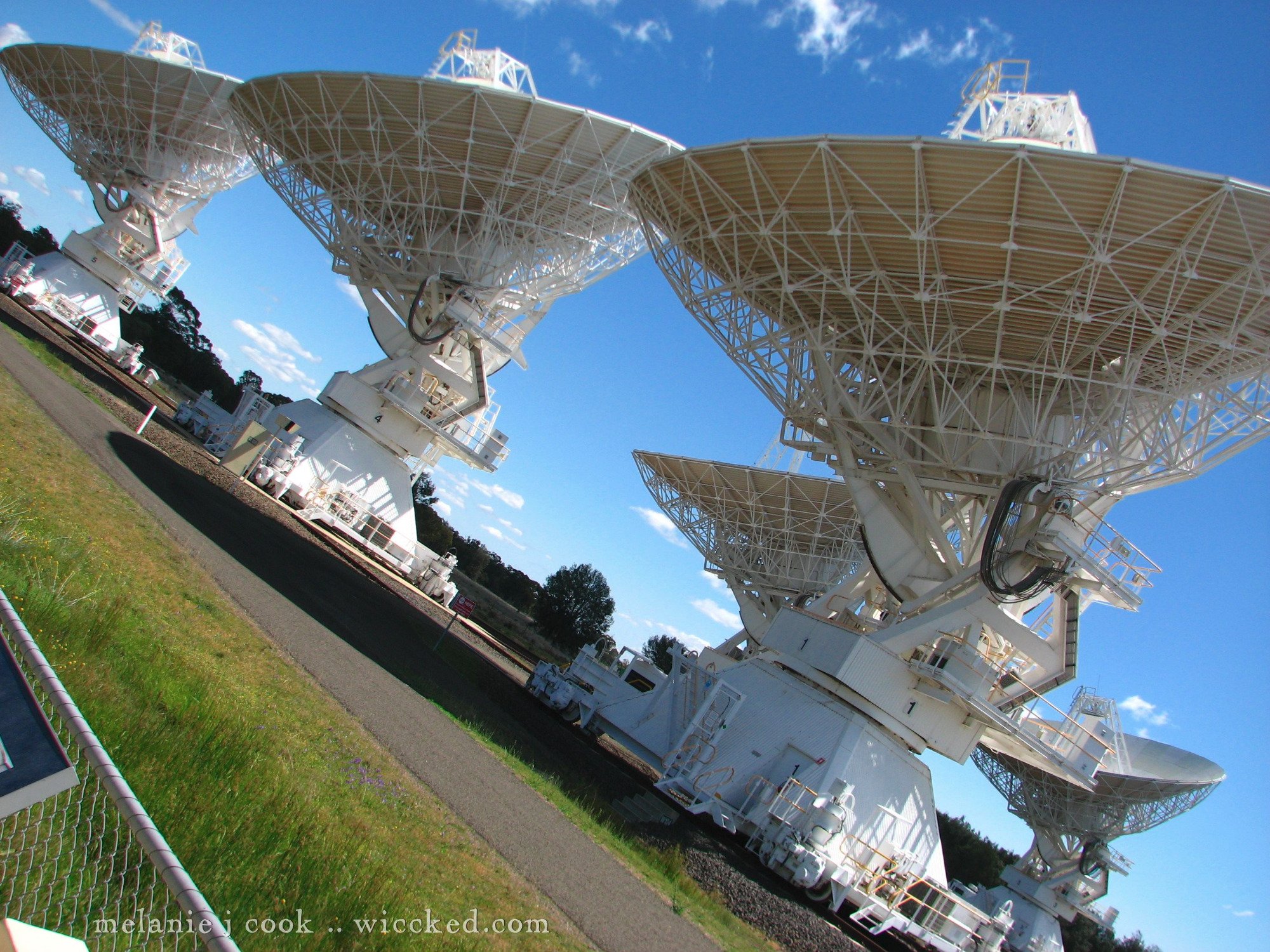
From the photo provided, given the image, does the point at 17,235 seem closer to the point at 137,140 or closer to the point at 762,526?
the point at 137,140

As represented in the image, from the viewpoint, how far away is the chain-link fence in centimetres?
292

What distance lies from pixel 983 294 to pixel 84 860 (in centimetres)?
1483

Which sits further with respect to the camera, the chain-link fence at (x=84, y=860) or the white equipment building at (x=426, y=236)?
the white equipment building at (x=426, y=236)

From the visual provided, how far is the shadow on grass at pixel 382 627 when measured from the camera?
14156mm

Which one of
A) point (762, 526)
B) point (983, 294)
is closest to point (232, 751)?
point (983, 294)

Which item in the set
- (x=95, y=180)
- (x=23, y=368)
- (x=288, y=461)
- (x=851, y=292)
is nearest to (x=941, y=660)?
(x=851, y=292)

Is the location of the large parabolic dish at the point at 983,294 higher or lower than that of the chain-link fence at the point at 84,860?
higher

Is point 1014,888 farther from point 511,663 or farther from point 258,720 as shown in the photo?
point 258,720

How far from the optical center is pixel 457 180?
2358 centimetres

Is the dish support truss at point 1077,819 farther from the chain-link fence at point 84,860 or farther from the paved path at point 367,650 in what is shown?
the chain-link fence at point 84,860

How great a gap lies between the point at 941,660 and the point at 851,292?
7.36 meters

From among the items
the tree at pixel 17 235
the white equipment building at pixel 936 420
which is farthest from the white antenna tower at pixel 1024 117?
the tree at pixel 17 235

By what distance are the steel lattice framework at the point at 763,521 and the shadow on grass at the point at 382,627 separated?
8.92 m

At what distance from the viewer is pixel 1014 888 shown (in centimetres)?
2855
